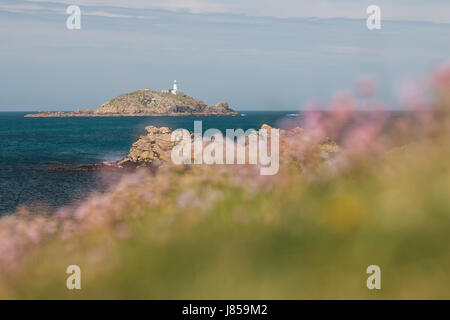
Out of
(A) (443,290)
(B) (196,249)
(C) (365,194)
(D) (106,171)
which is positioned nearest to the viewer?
(A) (443,290)

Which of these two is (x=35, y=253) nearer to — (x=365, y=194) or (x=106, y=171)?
(x=365, y=194)

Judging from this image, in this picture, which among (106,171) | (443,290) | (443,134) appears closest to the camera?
(443,290)

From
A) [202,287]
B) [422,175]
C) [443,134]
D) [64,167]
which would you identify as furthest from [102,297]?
[64,167]

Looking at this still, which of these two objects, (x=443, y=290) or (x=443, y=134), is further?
(x=443, y=134)

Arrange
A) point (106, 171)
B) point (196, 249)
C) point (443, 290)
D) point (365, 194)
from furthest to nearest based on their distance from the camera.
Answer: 1. point (106, 171)
2. point (365, 194)
3. point (196, 249)
4. point (443, 290)

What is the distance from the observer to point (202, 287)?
468 centimetres

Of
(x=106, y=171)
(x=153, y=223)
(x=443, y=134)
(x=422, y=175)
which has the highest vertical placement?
(x=106, y=171)

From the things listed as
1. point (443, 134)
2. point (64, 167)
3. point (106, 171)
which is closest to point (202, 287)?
point (443, 134)

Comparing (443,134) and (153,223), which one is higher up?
(443,134)

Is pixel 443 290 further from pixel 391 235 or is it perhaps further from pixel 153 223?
pixel 153 223

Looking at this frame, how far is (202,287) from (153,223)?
1.48 m

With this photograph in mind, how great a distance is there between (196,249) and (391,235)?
2011 millimetres

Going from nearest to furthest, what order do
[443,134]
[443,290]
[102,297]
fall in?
1. [443,290]
2. [102,297]
3. [443,134]

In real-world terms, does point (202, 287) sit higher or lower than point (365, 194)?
lower
